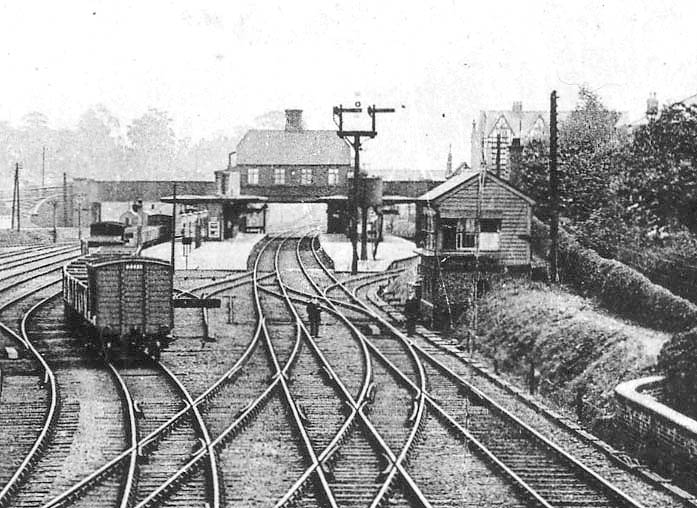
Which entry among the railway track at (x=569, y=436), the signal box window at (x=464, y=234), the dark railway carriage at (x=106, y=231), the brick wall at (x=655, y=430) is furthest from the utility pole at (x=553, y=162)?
the dark railway carriage at (x=106, y=231)

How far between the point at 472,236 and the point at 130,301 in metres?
12.0

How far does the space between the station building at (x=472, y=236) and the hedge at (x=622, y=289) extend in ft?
4.95

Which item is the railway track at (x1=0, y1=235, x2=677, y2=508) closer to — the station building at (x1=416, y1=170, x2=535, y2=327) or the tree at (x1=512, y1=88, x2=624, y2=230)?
the station building at (x1=416, y1=170, x2=535, y2=327)

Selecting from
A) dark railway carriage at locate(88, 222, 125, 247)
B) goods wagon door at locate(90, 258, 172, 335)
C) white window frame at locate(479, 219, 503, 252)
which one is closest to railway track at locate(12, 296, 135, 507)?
goods wagon door at locate(90, 258, 172, 335)

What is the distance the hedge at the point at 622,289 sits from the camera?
20.8m

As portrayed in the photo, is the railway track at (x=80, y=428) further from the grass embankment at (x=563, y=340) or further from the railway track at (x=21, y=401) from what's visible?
the grass embankment at (x=563, y=340)

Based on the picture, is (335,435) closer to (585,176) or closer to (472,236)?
(472,236)

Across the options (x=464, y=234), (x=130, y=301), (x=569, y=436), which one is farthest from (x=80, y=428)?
(x=464, y=234)

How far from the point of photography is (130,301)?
2038 centimetres

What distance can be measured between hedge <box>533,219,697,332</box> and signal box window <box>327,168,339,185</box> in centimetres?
3794

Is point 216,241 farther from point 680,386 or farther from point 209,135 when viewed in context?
point 209,135

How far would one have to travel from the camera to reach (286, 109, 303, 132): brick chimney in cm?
6950

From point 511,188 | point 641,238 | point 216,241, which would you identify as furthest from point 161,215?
point 641,238

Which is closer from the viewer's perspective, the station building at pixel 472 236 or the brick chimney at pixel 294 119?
the station building at pixel 472 236
